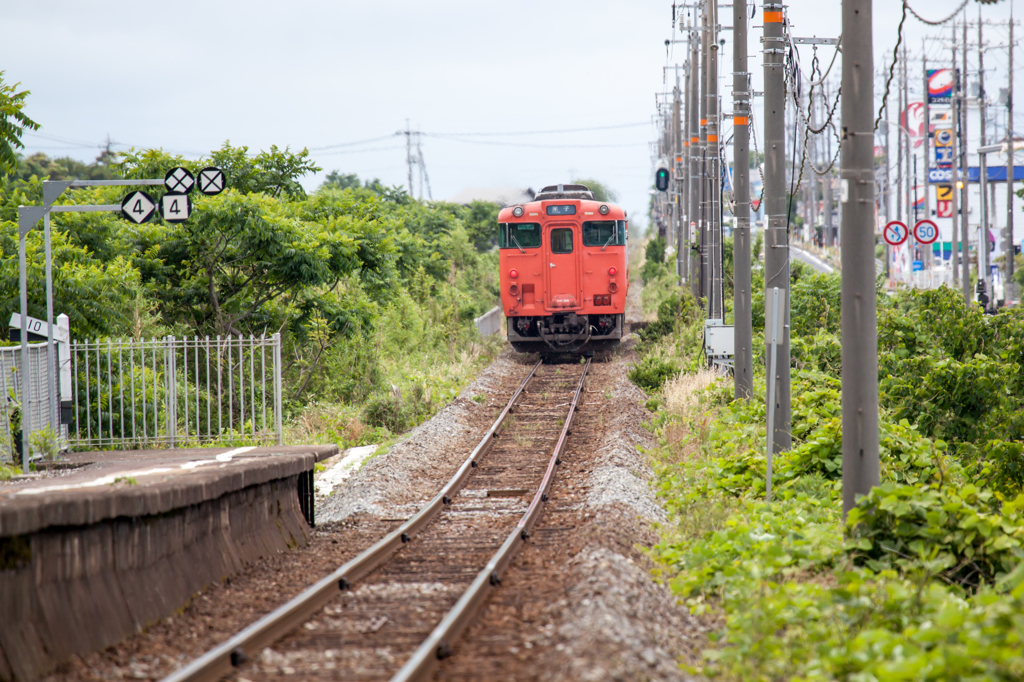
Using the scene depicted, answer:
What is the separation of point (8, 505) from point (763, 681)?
4043 mm

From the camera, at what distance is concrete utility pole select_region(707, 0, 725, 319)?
54.1ft

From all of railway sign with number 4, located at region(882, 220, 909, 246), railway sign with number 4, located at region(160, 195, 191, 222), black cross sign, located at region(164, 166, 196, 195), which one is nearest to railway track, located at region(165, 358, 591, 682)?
railway sign with number 4, located at region(160, 195, 191, 222)

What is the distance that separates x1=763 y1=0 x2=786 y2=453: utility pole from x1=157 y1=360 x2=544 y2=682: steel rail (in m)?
3.62

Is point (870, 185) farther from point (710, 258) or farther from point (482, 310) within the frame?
point (482, 310)

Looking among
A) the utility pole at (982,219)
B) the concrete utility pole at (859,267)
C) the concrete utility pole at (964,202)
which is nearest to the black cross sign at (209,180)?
the concrete utility pole at (859,267)

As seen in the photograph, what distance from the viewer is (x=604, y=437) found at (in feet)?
42.8

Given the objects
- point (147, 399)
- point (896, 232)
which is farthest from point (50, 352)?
point (896, 232)

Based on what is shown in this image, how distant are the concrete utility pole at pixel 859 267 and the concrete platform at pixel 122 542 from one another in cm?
466

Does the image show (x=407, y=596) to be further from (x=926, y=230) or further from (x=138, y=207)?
(x=926, y=230)

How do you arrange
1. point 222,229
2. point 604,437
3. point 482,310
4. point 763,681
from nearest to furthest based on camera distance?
point 763,681 → point 604,437 → point 222,229 → point 482,310

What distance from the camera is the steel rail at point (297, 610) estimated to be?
4897 millimetres

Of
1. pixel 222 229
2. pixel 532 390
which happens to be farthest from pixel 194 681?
pixel 532 390

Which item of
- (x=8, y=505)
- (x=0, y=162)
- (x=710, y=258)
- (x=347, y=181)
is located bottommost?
(x=8, y=505)

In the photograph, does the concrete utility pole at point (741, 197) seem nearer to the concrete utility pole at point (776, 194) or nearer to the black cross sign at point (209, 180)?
the concrete utility pole at point (776, 194)
